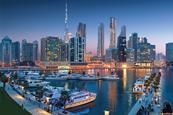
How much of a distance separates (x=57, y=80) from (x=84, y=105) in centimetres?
1433

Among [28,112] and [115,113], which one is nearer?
[28,112]

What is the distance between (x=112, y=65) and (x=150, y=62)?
726cm

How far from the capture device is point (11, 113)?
303 inches

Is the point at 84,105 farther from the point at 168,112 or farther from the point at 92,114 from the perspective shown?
the point at 168,112

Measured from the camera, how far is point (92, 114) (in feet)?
36.9

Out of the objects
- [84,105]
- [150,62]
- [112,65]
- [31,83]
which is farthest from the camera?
[150,62]

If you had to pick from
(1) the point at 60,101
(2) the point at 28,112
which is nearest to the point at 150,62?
(1) the point at 60,101

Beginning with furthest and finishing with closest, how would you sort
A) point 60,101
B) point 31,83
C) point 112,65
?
1. point 112,65
2. point 31,83
3. point 60,101

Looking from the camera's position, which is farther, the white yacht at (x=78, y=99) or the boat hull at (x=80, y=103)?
the white yacht at (x=78, y=99)

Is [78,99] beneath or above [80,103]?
above

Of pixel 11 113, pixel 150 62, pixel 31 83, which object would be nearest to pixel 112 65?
pixel 150 62

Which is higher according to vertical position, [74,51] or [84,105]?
[74,51]

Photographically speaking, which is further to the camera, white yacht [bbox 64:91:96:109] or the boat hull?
white yacht [bbox 64:91:96:109]

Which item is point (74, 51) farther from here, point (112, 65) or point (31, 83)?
point (31, 83)
